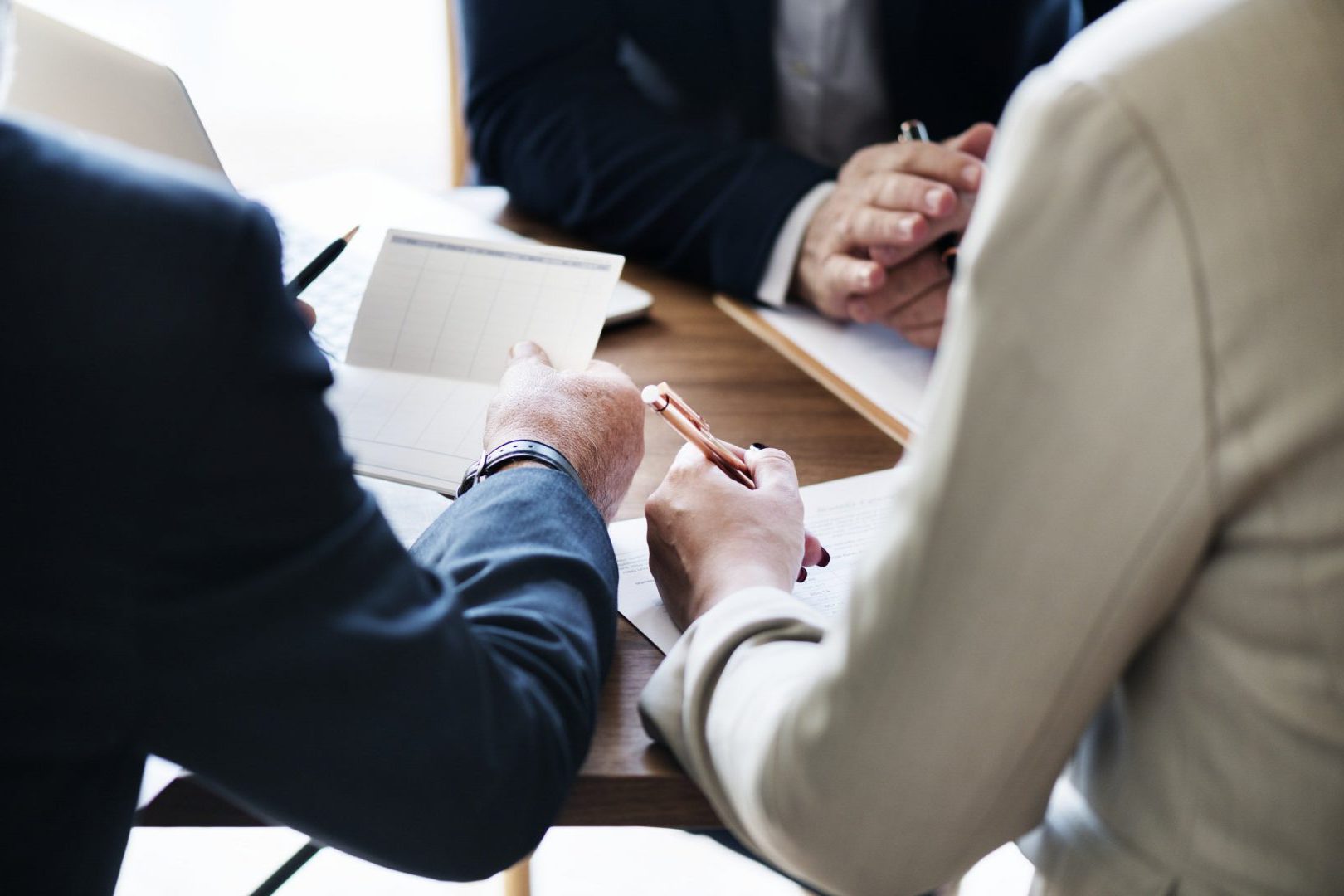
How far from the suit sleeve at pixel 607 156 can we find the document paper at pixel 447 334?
262 mm

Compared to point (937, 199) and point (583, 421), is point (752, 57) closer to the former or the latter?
point (937, 199)

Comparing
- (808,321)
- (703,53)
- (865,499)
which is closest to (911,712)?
(865,499)

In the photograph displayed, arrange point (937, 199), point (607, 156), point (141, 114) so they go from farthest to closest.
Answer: point (607, 156), point (937, 199), point (141, 114)

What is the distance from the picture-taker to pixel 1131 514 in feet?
1.33

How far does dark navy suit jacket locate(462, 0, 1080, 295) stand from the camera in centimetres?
116

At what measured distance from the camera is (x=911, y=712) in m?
0.45

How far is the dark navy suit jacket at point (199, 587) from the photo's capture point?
0.41m

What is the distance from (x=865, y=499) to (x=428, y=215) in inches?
23.4

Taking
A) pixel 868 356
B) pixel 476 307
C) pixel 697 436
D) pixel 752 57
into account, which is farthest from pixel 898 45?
pixel 697 436

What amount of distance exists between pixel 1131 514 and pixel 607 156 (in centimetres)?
91

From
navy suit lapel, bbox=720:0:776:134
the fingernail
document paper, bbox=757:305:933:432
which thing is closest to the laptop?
document paper, bbox=757:305:933:432

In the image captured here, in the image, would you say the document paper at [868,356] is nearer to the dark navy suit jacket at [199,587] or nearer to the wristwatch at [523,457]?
the wristwatch at [523,457]

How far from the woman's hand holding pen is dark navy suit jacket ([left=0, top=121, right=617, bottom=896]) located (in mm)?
115

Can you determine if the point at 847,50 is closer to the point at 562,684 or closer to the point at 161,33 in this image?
the point at 562,684
